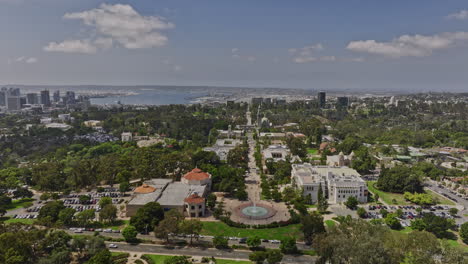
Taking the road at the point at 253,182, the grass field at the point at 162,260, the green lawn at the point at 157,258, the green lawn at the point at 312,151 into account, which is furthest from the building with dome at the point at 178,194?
the green lawn at the point at 312,151

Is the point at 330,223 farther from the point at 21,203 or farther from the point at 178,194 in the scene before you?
the point at 21,203

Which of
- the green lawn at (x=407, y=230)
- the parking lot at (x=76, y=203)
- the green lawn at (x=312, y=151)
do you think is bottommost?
the parking lot at (x=76, y=203)

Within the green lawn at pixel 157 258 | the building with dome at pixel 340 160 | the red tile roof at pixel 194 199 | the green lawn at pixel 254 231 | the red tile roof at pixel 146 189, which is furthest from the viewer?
the building with dome at pixel 340 160

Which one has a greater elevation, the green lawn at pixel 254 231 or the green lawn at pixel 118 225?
the green lawn at pixel 254 231

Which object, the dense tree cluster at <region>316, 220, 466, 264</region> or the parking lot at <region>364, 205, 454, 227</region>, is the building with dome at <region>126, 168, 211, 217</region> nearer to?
the dense tree cluster at <region>316, 220, 466, 264</region>

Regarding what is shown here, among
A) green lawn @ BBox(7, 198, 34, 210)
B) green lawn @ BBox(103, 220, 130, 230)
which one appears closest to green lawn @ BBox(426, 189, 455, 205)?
green lawn @ BBox(103, 220, 130, 230)

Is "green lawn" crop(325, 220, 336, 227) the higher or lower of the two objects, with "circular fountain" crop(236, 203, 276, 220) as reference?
lower

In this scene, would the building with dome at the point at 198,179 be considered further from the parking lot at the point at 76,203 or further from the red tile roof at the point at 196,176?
the parking lot at the point at 76,203
